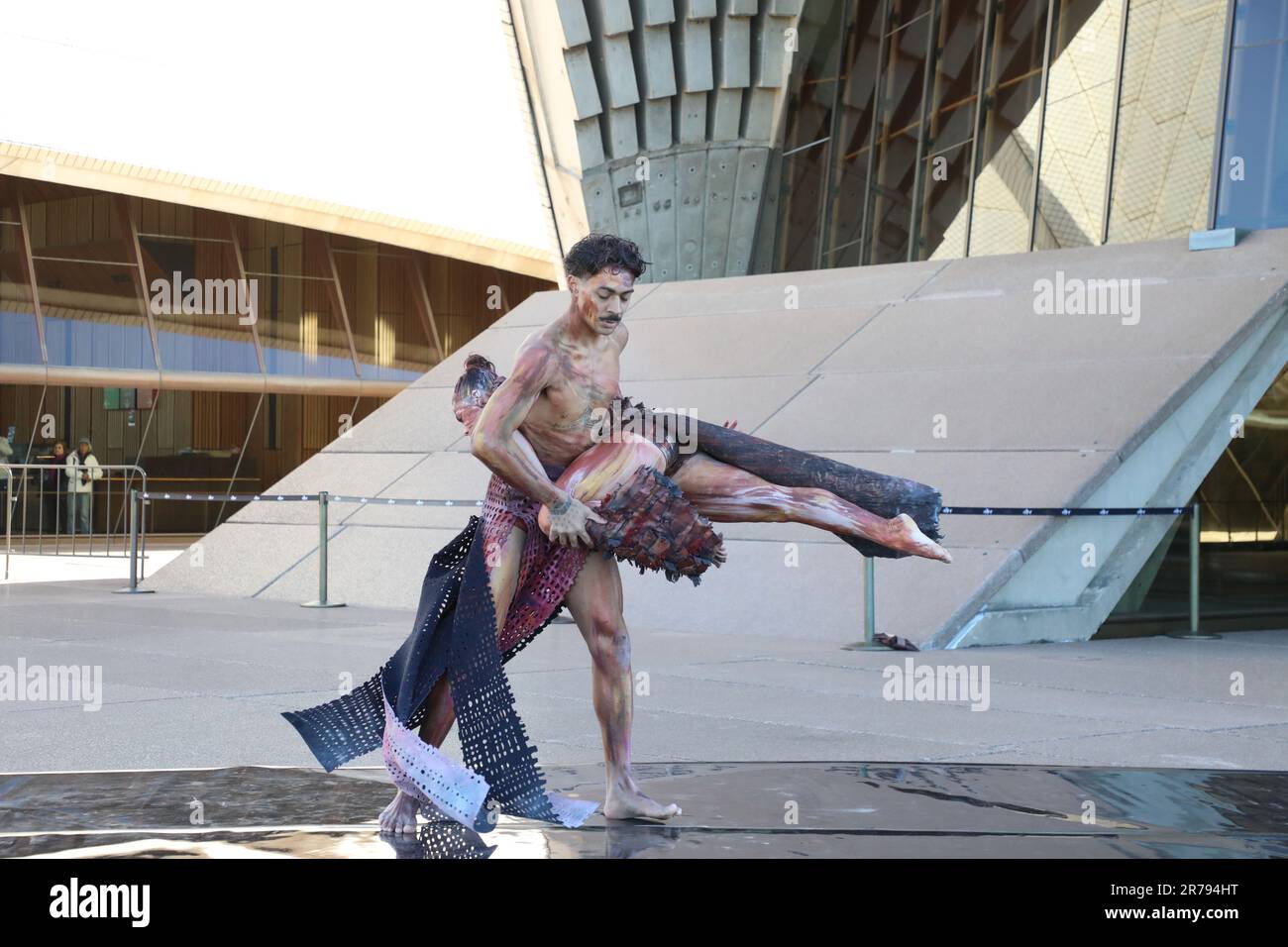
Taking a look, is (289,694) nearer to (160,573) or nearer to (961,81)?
(160,573)

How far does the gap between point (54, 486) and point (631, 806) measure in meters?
24.3

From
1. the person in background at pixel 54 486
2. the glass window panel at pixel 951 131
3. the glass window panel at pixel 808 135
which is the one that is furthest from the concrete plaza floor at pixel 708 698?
the person in background at pixel 54 486

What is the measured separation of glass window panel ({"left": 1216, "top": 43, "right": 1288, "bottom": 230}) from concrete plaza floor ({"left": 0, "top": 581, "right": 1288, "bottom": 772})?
170 inches

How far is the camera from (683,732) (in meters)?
7.26

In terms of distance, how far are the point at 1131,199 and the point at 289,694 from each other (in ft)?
37.5

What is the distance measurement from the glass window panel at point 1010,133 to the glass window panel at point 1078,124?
0.87ft

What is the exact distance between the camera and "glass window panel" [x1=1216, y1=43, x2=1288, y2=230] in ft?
46.3

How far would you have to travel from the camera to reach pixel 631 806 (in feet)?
16.1

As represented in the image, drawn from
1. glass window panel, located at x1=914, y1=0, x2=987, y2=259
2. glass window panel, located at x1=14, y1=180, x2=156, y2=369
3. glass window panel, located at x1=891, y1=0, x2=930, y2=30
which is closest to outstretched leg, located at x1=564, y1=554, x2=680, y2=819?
glass window panel, located at x1=914, y1=0, x2=987, y2=259

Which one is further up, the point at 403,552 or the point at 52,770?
the point at 403,552

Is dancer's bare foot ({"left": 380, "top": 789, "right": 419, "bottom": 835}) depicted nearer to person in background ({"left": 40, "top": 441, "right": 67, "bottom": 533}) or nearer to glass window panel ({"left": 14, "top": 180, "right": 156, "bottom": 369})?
person in background ({"left": 40, "top": 441, "right": 67, "bottom": 533})
